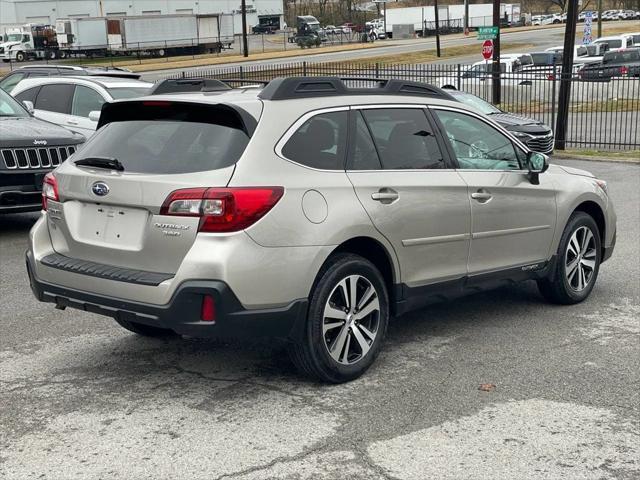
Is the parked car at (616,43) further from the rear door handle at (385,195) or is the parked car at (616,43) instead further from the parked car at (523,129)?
the rear door handle at (385,195)

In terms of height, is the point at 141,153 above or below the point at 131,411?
above

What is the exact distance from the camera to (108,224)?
5203 mm

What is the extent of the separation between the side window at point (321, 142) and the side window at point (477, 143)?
0.98 metres

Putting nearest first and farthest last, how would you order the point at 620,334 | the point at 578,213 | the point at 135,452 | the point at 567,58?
1. the point at 135,452
2. the point at 620,334
3. the point at 578,213
4. the point at 567,58

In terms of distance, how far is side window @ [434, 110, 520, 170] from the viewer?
6332 millimetres

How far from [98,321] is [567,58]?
16.5 meters

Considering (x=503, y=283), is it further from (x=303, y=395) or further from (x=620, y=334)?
(x=303, y=395)

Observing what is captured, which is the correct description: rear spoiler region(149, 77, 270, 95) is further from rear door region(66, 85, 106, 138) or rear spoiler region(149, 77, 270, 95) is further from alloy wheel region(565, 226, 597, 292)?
rear door region(66, 85, 106, 138)

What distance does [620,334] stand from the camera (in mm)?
6539

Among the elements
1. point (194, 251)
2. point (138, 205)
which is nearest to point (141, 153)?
point (138, 205)

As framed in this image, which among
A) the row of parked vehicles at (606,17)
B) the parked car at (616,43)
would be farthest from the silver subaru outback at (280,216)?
the row of parked vehicles at (606,17)

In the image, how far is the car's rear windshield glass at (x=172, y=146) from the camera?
5020 mm

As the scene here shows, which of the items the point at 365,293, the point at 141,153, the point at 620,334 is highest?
the point at 141,153

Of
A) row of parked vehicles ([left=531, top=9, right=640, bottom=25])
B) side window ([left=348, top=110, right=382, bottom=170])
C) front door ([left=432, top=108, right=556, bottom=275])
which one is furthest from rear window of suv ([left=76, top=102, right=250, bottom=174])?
row of parked vehicles ([left=531, top=9, right=640, bottom=25])
